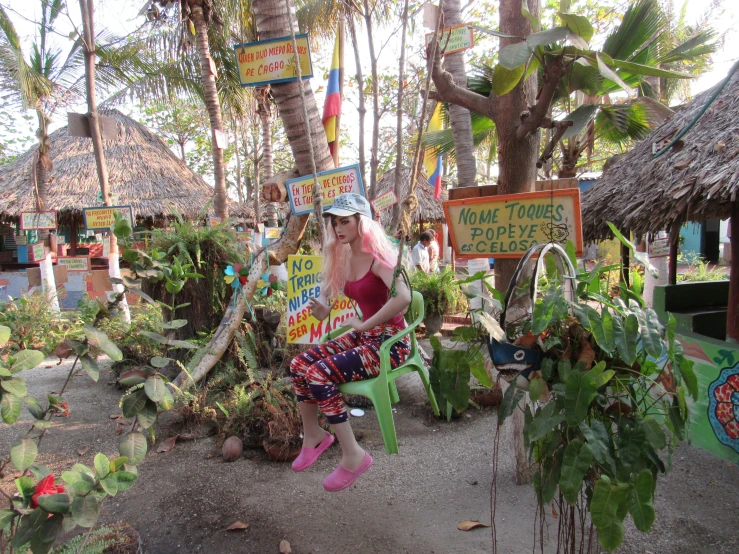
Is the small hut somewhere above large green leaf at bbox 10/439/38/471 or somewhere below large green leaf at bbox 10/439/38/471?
above

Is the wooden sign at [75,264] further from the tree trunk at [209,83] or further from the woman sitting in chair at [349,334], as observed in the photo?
the woman sitting in chair at [349,334]

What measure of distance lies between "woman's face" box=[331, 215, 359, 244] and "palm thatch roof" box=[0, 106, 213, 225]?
1072cm

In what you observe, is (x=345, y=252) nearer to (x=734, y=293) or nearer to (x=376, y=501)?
(x=376, y=501)

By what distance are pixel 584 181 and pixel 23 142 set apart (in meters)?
26.3

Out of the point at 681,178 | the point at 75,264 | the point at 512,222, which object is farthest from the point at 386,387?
the point at 75,264

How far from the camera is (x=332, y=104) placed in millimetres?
4625

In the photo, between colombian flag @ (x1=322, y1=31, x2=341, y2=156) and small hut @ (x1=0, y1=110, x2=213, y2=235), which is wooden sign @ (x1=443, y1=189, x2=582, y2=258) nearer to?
colombian flag @ (x1=322, y1=31, x2=341, y2=156)

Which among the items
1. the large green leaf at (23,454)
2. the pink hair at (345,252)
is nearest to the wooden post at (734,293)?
the pink hair at (345,252)

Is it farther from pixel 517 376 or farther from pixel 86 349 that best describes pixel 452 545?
pixel 86 349

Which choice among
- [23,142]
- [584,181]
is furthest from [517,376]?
[23,142]

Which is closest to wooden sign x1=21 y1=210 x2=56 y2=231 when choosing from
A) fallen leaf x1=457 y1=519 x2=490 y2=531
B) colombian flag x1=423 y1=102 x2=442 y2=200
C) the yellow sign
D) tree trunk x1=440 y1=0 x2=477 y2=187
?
the yellow sign

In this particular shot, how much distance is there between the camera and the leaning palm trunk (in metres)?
4.11

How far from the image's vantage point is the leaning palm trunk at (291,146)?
13.5ft

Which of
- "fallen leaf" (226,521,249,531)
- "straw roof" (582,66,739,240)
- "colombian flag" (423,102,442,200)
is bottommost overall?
"fallen leaf" (226,521,249,531)
